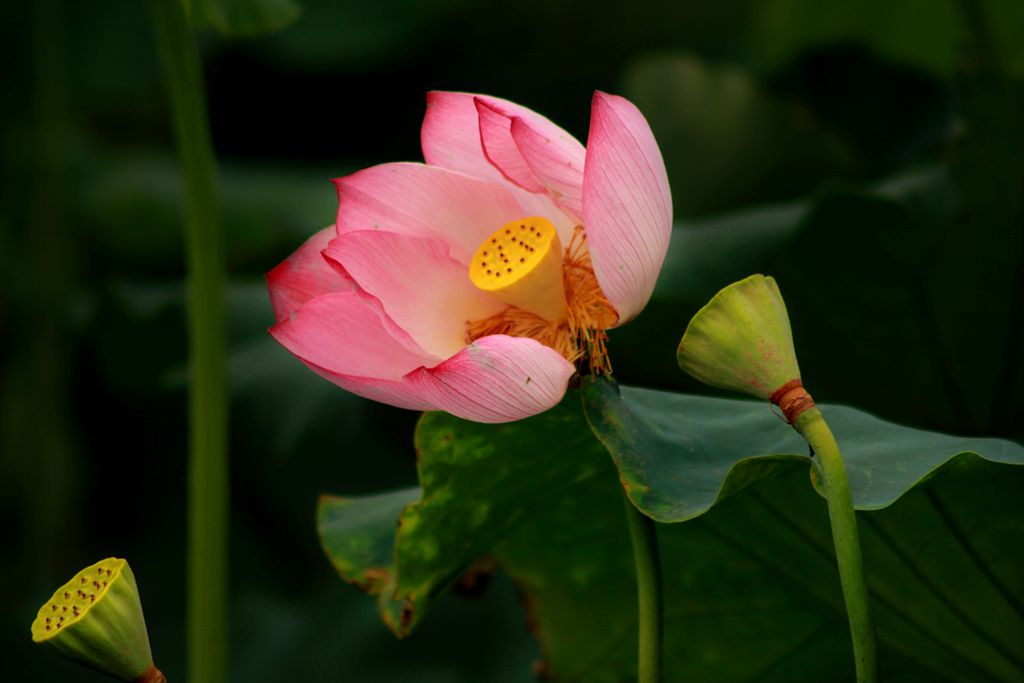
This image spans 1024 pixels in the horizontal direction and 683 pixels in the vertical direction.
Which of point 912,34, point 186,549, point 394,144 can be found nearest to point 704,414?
point 186,549

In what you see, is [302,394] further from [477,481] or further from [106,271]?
[106,271]

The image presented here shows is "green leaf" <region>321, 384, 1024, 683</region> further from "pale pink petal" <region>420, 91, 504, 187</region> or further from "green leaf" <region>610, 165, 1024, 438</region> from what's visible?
"green leaf" <region>610, 165, 1024, 438</region>

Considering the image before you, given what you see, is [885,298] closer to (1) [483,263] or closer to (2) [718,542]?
(2) [718,542]

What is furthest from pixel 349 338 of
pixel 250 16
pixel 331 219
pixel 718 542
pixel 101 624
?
pixel 331 219

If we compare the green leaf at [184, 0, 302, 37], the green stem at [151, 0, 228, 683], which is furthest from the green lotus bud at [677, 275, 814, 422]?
the green leaf at [184, 0, 302, 37]

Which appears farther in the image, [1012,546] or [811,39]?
[811,39]

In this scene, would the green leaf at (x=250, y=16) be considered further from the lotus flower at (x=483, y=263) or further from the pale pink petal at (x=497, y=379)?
the pale pink petal at (x=497, y=379)

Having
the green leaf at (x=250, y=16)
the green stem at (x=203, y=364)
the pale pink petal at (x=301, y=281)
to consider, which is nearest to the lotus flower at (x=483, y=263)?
A: the pale pink petal at (x=301, y=281)
